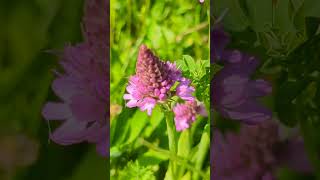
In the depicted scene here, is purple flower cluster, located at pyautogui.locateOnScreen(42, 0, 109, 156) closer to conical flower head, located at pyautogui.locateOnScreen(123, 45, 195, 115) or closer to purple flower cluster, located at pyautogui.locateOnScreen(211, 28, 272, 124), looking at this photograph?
conical flower head, located at pyautogui.locateOnScreen(123, 45, 195, 115)

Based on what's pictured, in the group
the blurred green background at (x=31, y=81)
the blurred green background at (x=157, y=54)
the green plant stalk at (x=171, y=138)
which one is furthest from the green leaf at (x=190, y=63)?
the blurred green background at (x=31, y=81)

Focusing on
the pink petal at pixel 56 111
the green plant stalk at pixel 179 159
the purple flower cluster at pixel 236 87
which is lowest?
the green plant stalk at pixel 179 159

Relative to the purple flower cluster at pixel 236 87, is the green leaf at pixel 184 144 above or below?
below

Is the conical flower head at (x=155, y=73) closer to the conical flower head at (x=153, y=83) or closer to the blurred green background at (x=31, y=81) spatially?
the conical flower head at (x=153, y=83)

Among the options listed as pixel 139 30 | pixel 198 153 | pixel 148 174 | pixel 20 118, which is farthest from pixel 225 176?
pixel 20 118

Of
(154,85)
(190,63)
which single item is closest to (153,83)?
(154,85)
